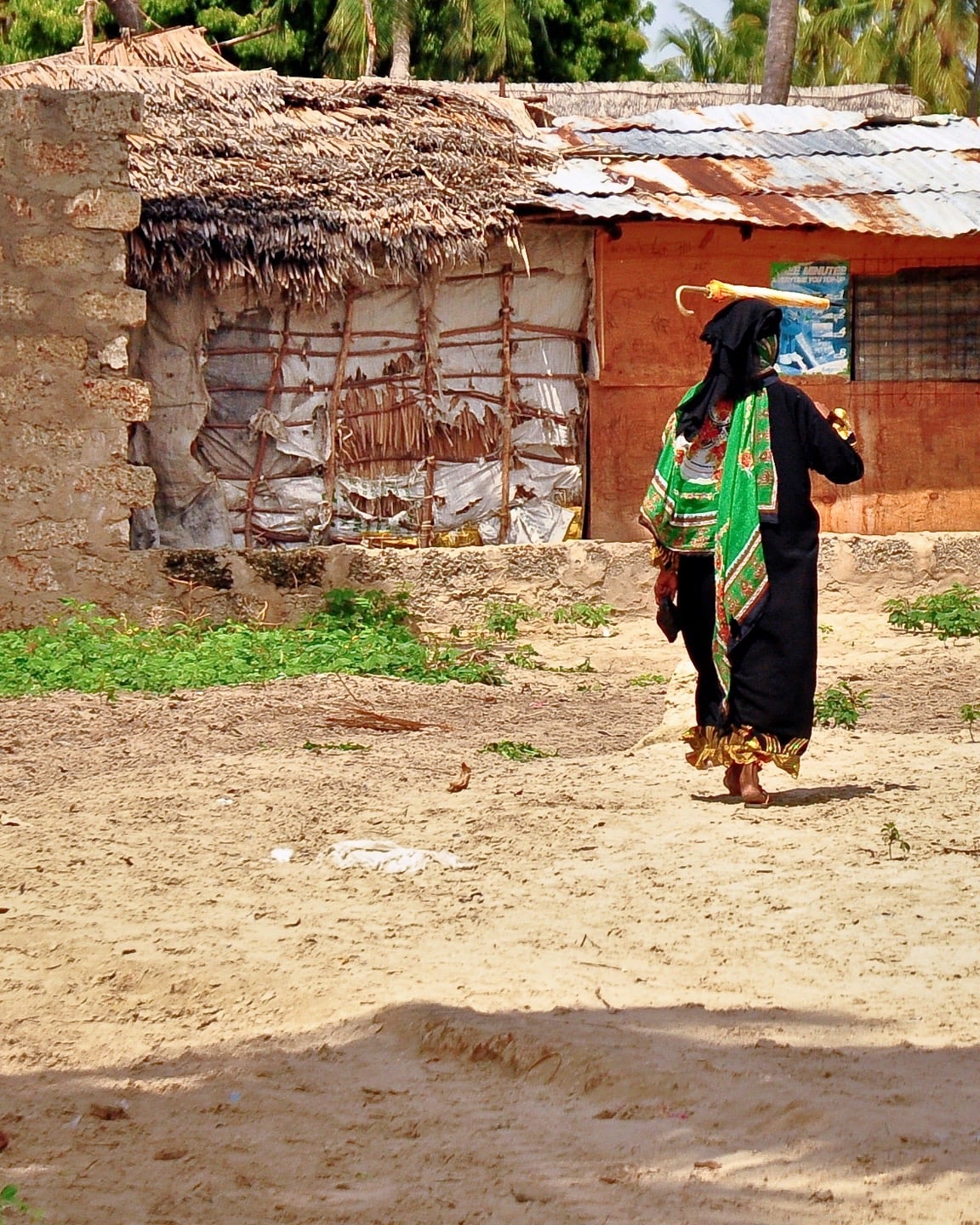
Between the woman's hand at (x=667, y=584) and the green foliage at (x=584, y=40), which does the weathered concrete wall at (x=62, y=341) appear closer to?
the woman's hand at (x=667, y=584)

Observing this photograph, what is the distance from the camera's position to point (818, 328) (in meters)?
11.0

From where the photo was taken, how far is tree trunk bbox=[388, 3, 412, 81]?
2372 centimetres

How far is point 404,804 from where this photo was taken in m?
5.59

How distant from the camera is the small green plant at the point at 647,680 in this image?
27.8 ft

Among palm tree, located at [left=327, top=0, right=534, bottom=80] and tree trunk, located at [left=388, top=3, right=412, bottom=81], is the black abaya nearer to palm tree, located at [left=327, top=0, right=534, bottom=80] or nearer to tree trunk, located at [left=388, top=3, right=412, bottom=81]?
palm tree, located at [left=327, top=0, right=534, bottom=80]

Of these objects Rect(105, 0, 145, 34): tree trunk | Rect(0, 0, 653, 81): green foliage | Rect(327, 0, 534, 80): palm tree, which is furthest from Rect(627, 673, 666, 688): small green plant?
Rect(327, 0, 534, 80): palm tree

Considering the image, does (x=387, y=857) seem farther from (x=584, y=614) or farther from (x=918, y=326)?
(x=918, y=326)

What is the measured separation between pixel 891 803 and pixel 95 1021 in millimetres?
2875

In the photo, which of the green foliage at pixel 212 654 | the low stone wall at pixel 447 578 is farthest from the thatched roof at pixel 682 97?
the green foliage at pixel 212 654

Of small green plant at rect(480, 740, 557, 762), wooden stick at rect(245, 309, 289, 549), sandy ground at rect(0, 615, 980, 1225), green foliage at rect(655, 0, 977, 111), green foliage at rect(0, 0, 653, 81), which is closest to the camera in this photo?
sandy ground at rect(0, 615, 980, 1225)

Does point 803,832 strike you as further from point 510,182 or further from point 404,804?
point 510,182

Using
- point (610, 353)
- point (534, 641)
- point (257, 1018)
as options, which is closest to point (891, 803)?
point (257, 1018)

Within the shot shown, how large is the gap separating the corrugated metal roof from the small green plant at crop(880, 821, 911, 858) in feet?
19.9

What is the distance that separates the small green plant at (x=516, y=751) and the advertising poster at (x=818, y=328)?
5.34m
